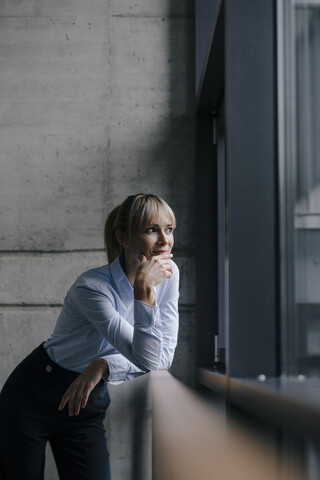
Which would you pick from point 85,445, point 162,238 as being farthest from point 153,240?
point 85,445

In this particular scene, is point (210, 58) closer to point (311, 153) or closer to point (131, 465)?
point (311, 153)

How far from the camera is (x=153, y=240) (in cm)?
231

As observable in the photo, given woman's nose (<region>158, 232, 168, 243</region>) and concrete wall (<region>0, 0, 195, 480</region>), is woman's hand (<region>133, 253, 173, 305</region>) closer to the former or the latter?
woman's nose (<region>158, 232, 168, 243</region>)

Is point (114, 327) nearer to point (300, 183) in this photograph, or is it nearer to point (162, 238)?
point (162, 238)

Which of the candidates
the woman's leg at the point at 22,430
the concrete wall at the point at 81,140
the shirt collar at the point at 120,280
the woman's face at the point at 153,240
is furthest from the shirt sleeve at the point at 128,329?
the concrete wall at the point at 81,140

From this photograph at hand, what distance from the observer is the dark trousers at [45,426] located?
2.35m

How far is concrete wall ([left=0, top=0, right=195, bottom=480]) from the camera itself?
355 centimetres

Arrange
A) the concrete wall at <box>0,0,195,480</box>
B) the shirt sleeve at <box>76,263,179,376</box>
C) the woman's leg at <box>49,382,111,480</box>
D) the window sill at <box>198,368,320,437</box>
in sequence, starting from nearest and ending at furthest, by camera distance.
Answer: the window sill at <box>198,368,320,437</box> → the shirt sleeve at <box>76,263,179,376</box> → the woman's leg at <box>49,382,111,480</box> → the concrete wall at <box>0,0,195,480</box>

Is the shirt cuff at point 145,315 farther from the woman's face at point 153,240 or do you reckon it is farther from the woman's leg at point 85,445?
the woman's leg at point 85,445

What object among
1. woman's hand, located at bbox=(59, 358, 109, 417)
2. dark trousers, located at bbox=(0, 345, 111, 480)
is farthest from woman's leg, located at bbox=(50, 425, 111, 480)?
woman's hand, located at bbox=(59, 358, 109, 417)

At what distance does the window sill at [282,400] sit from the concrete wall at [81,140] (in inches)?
59.8

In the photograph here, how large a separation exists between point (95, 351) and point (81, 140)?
5.63 feet

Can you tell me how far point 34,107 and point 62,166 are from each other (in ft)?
1.38

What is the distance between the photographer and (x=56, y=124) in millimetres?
3652
